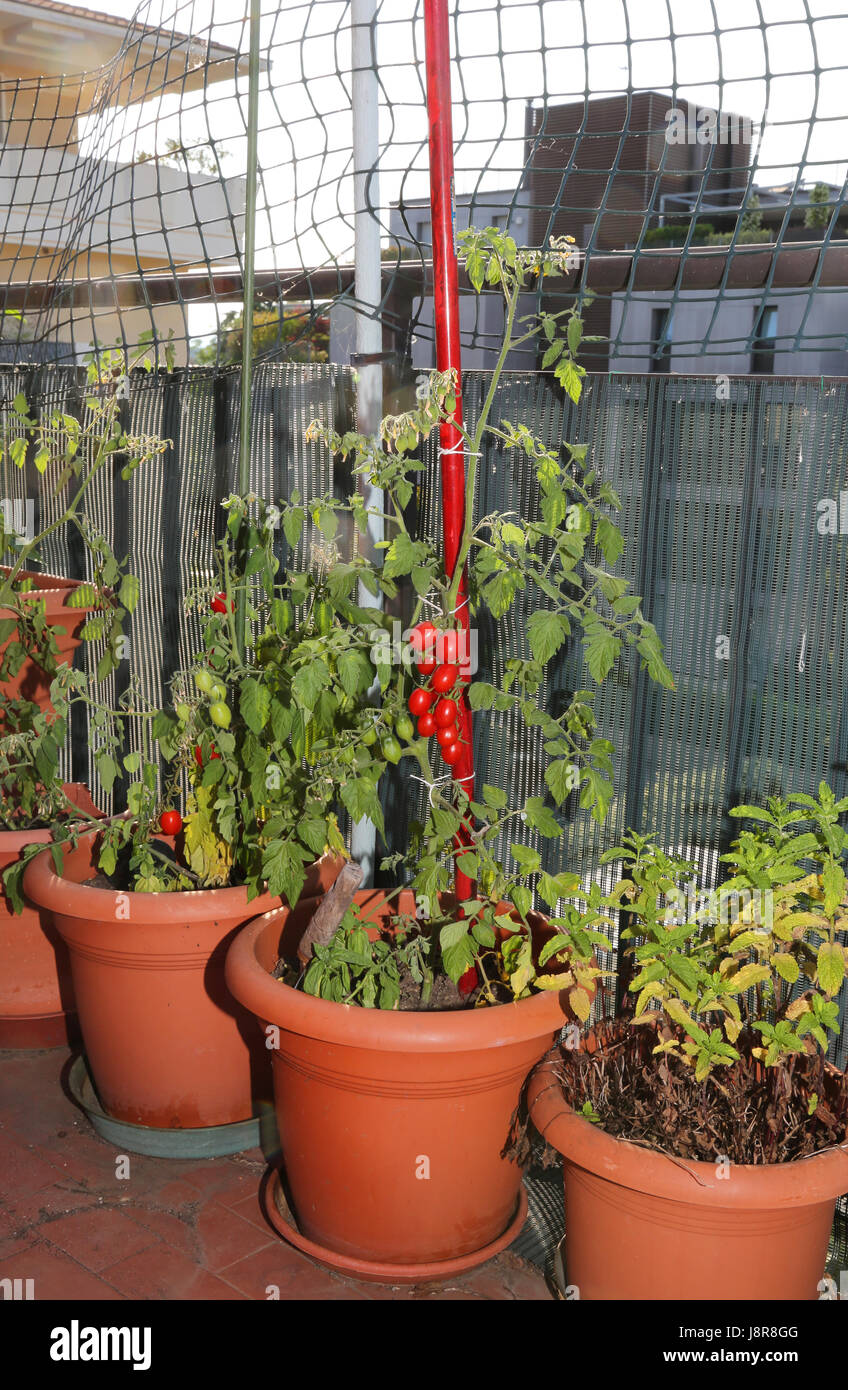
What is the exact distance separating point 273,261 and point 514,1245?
2.11 m

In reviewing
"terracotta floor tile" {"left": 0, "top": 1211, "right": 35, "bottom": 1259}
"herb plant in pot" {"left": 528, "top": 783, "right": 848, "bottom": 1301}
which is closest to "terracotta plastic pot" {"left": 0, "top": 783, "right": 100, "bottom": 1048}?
"terracotta floor tile" {"left": 0, "top": 1211, "right": 35, "bottom": 1259}

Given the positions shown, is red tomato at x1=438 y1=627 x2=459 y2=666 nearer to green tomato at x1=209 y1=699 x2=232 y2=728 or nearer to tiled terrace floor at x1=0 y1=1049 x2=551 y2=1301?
green tomato at x1=209 y1=699 x2=232 y2=728

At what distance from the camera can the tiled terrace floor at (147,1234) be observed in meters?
2.17

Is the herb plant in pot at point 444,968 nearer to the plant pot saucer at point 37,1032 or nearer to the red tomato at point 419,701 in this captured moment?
the red tomato at point 419,701

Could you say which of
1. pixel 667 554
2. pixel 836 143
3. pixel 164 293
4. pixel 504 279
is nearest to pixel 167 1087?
pixel 667 554

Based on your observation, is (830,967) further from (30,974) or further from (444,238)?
(30,974)

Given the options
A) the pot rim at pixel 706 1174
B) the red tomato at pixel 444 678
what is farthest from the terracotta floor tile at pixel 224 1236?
the red tomato at pixel 444 678

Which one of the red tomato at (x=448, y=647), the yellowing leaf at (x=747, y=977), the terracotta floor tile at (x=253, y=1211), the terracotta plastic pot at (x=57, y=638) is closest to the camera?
the yellowing leaf at (x=747, y=977)

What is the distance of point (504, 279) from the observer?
2.00 m

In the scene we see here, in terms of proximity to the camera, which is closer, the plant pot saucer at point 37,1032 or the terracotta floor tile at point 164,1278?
the terracotta floor tile at point 164,1278

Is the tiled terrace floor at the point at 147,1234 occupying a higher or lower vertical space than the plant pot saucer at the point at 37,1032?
lower

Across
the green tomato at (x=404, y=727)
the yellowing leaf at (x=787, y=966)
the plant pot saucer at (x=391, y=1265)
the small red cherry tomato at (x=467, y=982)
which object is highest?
the green tomato at (x=404, y=727)

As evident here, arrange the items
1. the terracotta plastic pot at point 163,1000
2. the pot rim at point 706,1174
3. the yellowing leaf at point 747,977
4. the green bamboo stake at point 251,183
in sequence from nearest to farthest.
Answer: the pot rim at point 706,1174 < the yellowing leaf at point 747,977 < the green bamboo stake at point 251,183 < the terracotta plastic pot at point 163,1000
